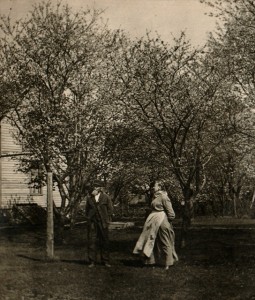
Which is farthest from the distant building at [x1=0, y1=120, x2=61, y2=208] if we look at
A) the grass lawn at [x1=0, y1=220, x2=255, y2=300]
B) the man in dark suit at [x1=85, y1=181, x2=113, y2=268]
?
the man in dark suit at [x1=85, y1=181, x2=113, y2=268]

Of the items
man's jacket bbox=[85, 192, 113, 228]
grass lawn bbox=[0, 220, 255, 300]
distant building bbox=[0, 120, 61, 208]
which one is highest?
distant building bbox=[0, 120, 61, 208]

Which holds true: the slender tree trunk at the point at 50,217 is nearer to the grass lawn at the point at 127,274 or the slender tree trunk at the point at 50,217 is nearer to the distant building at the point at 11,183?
the grass lawn at the point at 127,274

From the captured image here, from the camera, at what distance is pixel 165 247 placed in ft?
36.2

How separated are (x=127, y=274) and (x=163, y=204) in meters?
1.75

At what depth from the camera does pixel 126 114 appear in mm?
17500

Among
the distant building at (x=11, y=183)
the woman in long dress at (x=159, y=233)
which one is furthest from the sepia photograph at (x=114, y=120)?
the distant building at (x=11, y=183)

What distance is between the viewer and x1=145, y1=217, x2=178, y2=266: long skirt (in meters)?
11.0

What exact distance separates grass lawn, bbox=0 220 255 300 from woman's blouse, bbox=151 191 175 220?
42.1 inches

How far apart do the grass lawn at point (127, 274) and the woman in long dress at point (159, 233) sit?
32 cm

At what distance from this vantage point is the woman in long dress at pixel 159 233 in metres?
11.1

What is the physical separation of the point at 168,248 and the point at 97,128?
7.19m

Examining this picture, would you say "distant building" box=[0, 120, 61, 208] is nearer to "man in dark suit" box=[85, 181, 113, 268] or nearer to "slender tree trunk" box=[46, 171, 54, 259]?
"slender tree trunk" box=[46, 171, 54, 259]

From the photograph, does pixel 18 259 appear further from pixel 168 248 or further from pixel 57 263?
pixel 168 248

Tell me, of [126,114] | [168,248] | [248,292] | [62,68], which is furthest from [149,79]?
[248,292]
